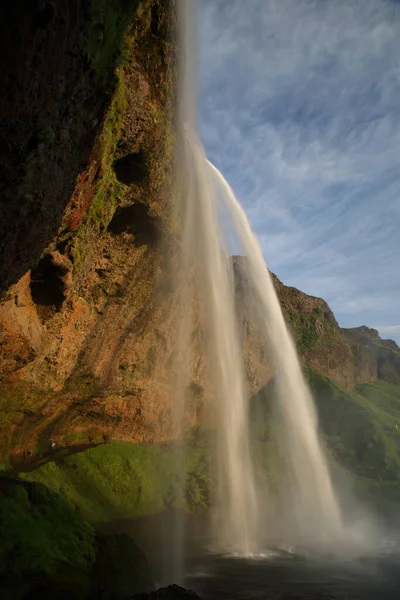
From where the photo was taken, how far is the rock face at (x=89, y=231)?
7969 mm

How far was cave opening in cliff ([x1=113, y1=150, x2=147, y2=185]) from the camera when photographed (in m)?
16.3

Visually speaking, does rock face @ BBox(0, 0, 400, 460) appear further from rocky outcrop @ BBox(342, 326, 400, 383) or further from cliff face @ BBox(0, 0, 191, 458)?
rocky outcrop @ BBox(342, 326, 400, 383)

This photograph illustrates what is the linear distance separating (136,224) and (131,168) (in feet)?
9.80

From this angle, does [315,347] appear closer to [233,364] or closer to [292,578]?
[233,364]

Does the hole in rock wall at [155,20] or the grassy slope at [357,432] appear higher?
the hole in rock wall at [155,20]

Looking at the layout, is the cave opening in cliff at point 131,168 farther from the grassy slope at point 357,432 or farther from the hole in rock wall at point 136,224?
the grassy slope at point 357,432

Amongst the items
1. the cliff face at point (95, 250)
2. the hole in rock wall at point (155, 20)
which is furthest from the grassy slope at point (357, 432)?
the hole in rock wall at point (155, 20)

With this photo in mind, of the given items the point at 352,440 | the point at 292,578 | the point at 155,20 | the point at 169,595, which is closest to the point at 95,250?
the point at 155,20

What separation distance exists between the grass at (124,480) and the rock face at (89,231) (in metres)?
1.34

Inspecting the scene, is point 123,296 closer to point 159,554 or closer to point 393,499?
point 159,554

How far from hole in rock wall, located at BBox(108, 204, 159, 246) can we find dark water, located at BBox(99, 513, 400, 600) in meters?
13.5

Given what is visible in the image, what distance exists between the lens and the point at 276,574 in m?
14.9

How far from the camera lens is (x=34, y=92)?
7.41 m

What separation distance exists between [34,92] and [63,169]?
2.82 meters
